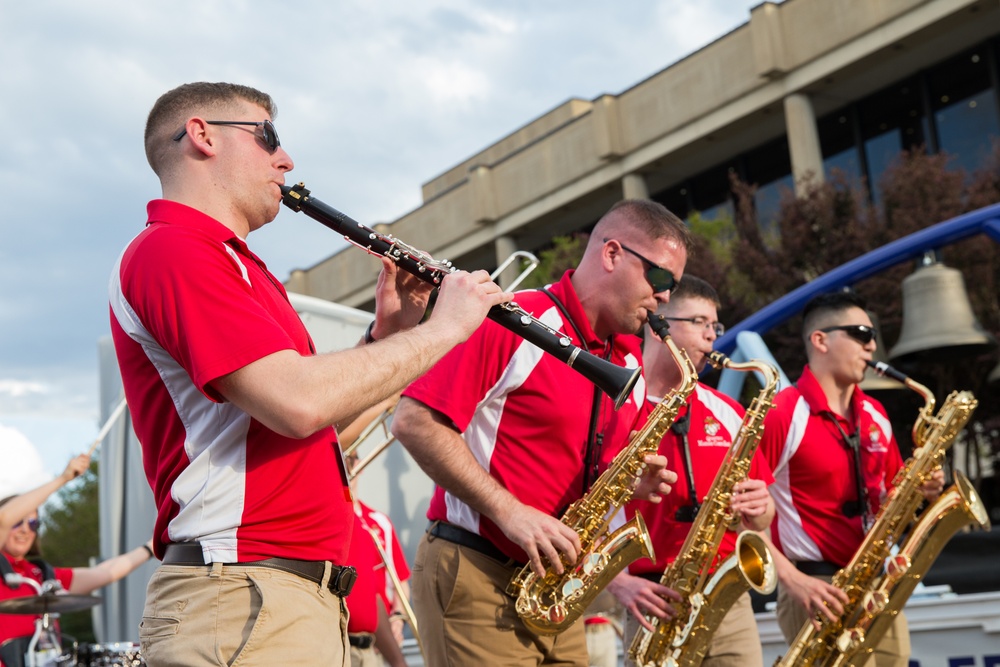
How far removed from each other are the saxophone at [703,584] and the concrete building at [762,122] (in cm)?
1558

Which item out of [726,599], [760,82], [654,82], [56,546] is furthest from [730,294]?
[56,546]

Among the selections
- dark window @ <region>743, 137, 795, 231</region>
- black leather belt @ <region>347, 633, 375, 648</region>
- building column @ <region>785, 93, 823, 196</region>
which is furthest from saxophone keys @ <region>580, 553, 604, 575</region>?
dark window @ <region>743, 137, 795, 231</region>

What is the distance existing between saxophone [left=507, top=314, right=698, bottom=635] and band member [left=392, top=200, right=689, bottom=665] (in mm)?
67

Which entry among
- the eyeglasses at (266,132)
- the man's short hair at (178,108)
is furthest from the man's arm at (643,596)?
the man's short hair at (178,108)

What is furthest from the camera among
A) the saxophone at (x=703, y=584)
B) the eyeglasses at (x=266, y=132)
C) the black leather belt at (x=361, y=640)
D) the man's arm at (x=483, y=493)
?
the black leather belt at (x=361, y=640)

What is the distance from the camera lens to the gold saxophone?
19.9 ft

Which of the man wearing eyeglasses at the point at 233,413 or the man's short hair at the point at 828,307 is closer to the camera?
the man wearing eyeglasses at the point at 233,413

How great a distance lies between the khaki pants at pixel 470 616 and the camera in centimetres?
409

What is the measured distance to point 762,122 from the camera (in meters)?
25.8

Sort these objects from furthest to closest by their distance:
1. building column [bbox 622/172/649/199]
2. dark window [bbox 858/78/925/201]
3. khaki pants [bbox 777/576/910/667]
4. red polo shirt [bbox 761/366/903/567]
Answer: building column [bbox 622/172/649/199]
dark window [bbox 858/78/925/201]
red polo shirt [bbox 761/366/903/567]
khaki pants [bbox 777/576/910/667]

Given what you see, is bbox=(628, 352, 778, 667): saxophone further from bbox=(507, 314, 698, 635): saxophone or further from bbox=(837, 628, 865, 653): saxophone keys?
bbox=(837, 628, 865, 653): saxophone keys

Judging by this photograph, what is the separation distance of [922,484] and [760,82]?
775 inches

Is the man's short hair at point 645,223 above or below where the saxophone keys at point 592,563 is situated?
above

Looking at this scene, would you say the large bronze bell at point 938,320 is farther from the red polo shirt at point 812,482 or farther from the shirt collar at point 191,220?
the shirt collar at point 191,220
